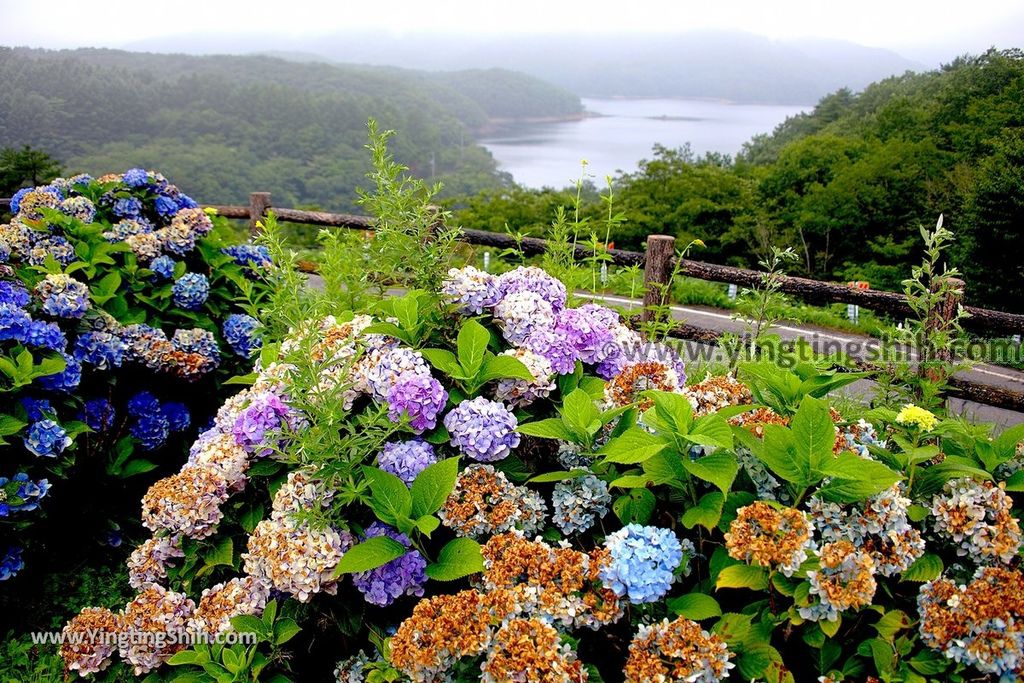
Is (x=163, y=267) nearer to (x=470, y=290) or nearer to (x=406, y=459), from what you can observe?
(x=470, y=290)

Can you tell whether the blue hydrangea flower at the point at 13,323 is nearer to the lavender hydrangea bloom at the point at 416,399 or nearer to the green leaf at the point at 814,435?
the lavender hydrangea bloom at the point at 416,399

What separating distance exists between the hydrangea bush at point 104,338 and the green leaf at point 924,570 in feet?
8.68

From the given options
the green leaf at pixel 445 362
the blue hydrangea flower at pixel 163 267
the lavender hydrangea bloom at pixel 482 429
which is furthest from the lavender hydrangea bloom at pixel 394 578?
the blue hydrangea flower at pixel 163 267

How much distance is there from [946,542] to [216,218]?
4173mm

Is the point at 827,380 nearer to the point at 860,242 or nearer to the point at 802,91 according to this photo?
the point at 860,242

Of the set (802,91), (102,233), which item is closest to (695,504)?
(102,233)

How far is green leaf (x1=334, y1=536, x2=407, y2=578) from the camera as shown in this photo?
1.55 m

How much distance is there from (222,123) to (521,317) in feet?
191

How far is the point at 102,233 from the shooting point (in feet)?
12.0

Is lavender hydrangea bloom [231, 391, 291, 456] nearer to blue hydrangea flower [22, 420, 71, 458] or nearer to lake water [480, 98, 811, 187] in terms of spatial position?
blue hydrangea flower [22, 420, 71, 458]

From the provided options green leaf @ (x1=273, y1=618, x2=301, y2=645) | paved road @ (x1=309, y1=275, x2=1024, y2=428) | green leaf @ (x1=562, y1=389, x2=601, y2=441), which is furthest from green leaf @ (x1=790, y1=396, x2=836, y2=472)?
paved road @ (x1=309, y1=275, x2=1024, y2=428)

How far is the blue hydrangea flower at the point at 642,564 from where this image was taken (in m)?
1.43

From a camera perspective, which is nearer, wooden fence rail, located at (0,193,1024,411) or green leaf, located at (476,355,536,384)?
green leaf, located at (476,355,536,384)

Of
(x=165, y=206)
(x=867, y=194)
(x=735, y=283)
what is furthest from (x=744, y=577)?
(x=867, y=194)
